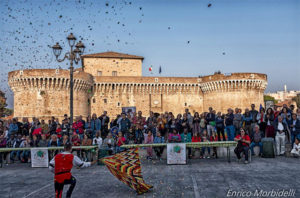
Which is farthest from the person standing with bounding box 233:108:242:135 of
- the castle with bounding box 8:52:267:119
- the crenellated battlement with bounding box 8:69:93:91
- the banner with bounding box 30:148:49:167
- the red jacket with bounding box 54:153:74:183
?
the crenellated battlement with bounding box 8:69:93:91

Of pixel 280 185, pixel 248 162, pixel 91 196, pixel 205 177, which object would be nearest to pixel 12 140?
pixel 91 196

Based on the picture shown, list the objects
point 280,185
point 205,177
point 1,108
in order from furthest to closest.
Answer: point 1,108, point 205,177, point 280,185

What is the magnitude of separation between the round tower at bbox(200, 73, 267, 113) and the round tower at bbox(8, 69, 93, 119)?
19.0 m

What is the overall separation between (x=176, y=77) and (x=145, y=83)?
4562mm

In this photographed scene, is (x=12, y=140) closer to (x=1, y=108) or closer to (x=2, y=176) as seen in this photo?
(x=2, y=176)

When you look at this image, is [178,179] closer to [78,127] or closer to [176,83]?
[78,127]

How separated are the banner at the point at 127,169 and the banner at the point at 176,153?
379 cm

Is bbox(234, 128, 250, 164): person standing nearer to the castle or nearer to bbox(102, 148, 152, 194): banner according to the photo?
bbox(102, 148, 152, 194): banner

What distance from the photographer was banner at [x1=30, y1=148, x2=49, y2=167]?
411 inches

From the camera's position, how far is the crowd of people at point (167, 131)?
11453 mm

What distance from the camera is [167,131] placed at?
1270cm

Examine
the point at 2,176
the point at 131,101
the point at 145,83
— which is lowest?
the point at 2,176

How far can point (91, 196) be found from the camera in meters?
6.14

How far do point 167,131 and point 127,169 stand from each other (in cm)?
671
